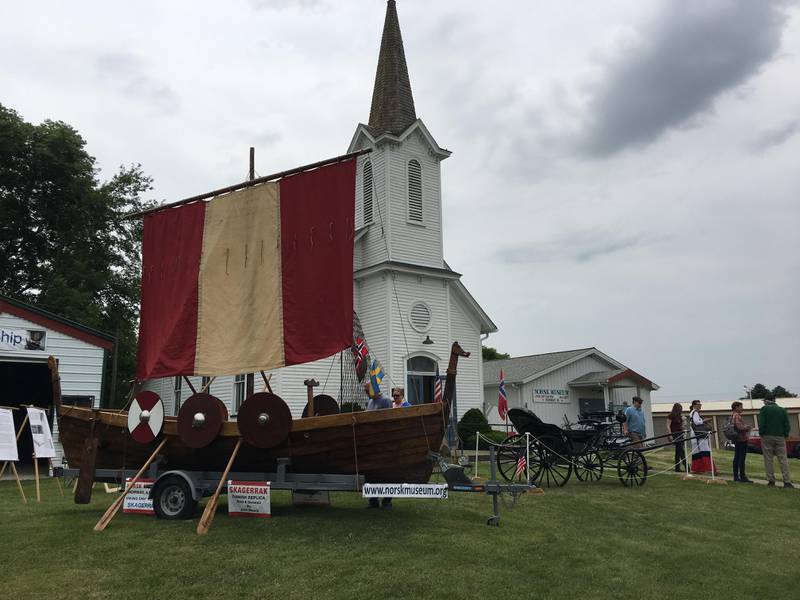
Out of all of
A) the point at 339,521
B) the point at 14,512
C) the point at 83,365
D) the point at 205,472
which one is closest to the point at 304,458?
the point at 339,521

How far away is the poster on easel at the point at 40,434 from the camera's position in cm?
1291

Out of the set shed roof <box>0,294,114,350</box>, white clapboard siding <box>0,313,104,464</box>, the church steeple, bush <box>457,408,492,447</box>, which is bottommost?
bush <box>457,408,492,447</box>

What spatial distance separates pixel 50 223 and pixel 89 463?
2589 centimetres

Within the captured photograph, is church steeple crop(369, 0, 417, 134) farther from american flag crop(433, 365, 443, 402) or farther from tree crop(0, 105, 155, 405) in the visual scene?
tree crop(0, 105, 155, 405)

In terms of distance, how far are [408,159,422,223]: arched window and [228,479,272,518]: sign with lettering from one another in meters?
14.6

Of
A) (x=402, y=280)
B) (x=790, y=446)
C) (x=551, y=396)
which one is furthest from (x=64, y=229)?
(x=790, y=446)

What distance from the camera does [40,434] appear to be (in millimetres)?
13148

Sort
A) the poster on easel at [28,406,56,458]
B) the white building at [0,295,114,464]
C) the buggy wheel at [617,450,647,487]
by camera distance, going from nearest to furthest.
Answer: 1. the buggy wheel at [617,450,647,487]
2. the poster on easel at [28,406,56,458]
3. the white building at [0,295,114,464]

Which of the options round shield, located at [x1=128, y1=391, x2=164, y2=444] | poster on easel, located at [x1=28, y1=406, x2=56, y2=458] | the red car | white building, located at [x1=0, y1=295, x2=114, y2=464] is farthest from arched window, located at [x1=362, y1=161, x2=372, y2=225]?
the red car

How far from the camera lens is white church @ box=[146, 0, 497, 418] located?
2069 cm

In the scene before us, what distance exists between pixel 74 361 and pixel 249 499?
10588 mm

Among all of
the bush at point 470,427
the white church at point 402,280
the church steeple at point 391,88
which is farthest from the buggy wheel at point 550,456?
the church steeple at point 391,88

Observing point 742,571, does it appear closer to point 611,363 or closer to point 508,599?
point 508,599

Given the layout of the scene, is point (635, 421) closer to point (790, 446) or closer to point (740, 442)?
point (740, 442)
